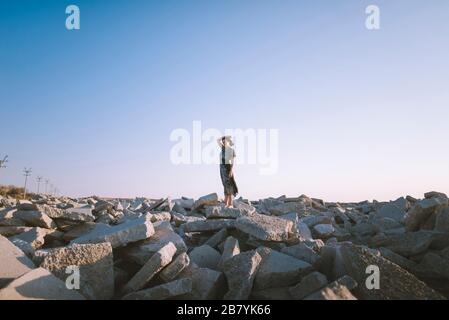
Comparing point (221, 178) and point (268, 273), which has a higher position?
point (221, 178)

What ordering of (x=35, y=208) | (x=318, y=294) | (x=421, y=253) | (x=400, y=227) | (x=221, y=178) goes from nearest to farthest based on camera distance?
(x=318, y=294), (x=421, y=253), (x=35, y=208), (x=400, y=227), (x=221, y=178)

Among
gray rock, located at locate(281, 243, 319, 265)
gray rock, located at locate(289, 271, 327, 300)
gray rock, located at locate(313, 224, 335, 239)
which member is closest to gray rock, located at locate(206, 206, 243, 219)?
gray rock, located at locate(313, 224, 335, 239)

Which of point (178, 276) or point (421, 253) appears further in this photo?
point (421, 253)

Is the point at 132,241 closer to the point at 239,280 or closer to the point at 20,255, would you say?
the point at 20,255

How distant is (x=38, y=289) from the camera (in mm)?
2762

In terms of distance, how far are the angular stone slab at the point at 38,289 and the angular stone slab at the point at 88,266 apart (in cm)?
14

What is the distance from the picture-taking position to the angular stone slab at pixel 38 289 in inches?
103

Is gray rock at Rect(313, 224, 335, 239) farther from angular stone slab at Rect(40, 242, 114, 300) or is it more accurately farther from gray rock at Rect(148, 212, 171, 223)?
angular stone slab at Rect(40, 242, 114, 300)

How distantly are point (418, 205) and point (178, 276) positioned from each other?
4125mm

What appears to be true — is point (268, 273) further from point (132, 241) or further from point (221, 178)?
point (221, 178)

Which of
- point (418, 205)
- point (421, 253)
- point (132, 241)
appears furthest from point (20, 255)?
point (418, 205)

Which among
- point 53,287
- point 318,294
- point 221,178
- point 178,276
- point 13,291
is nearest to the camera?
point 318,294

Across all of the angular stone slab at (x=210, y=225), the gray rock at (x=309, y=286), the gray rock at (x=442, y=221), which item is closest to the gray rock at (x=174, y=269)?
the gray rock at (x=309, y=286)

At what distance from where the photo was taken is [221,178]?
811 centimetres
